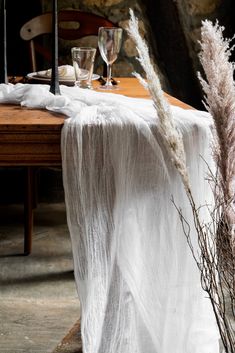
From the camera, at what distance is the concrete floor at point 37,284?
2004 mm

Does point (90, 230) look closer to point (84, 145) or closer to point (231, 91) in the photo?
point (84, 145)

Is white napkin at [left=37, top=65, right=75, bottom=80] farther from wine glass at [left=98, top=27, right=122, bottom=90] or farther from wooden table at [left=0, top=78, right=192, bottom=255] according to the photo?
wooden table at [left=0, top=78, right=192, bottom=255]

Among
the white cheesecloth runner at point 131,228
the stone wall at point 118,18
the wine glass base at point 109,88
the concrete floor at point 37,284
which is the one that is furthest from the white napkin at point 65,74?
the stone wall at point 118,18

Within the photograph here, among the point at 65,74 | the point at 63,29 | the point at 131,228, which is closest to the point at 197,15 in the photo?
the point at 63,29

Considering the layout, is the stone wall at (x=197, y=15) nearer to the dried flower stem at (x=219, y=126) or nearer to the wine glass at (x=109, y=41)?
the wine glass at (x=109, y=41)

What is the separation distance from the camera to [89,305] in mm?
1528

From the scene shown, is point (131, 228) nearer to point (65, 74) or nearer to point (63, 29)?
point (65, 74)

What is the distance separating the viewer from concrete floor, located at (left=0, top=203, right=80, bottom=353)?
2.00 m

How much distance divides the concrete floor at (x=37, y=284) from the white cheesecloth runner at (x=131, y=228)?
1.46ft

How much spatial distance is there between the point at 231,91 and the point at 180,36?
7.42ft

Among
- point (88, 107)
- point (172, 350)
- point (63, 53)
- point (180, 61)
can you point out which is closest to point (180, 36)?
point (180, 61)

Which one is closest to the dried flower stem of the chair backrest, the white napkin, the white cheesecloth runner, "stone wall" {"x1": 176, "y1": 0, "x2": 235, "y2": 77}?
the white cheesecloth runner

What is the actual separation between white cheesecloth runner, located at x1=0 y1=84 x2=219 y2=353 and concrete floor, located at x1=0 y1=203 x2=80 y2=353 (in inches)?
17.6

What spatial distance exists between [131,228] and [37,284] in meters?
0.95
